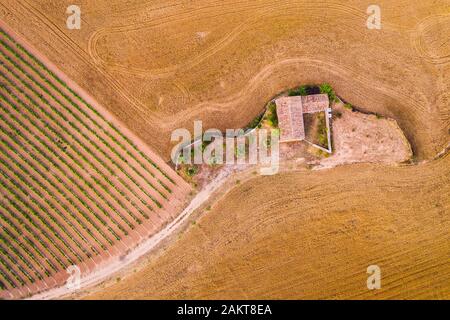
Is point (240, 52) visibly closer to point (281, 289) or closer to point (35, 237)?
point (281, 289)

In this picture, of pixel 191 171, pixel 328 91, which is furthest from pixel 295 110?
pixel 191 171

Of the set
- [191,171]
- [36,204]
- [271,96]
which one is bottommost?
[36,204]

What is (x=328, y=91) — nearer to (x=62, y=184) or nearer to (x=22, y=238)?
(x=62, y=184)

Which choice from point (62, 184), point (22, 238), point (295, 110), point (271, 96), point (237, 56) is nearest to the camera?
point (295, 110)

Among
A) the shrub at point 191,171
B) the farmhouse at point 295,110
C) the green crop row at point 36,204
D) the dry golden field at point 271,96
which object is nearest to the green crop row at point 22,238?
the green crop row at point 36,204

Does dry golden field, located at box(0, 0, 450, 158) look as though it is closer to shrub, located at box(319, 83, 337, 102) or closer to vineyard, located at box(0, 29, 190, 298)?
shrub, located at box(319, 83, 337, 102)
